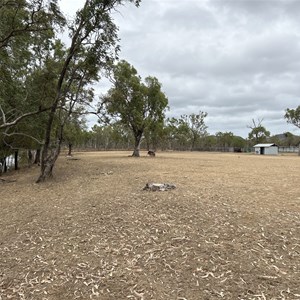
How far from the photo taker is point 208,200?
23.1ft

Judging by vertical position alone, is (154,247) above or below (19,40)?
below

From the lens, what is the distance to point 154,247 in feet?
15.3

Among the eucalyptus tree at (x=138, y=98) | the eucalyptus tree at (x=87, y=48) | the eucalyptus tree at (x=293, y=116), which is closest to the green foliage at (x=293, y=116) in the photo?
the eucalyptus tree at (x=293, y=116)

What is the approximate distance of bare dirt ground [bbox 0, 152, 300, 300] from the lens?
12.0 feet

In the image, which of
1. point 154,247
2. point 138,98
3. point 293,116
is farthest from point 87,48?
point 293,116

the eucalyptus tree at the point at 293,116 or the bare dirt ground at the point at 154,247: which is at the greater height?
the eucalyptus tree at the point at 293,116

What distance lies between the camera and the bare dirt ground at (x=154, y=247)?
365 centimetres

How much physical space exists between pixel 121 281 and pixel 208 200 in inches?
147

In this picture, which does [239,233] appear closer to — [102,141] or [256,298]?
[256,298]

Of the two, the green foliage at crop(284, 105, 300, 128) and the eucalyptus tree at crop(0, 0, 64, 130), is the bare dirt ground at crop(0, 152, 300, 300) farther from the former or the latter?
the green foliage at crop(284, 105, 300, 128)

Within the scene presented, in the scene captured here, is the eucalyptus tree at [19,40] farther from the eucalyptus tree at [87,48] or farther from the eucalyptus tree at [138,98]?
the eucalyptus tree at [138,98]

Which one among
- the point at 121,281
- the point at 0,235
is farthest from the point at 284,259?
the point at 0,235

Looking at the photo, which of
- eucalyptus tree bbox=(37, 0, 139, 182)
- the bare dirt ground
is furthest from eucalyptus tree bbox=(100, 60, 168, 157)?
the bare dirt ground

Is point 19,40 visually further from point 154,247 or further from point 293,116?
point 293,116
